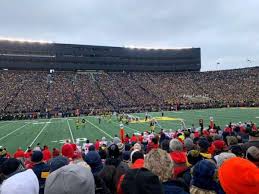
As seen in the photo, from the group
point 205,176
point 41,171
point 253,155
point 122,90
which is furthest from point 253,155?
point 122,90

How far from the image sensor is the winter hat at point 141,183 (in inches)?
96.1

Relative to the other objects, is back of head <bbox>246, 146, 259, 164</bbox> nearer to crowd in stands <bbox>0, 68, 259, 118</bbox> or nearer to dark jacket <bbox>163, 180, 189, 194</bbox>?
dark jacket <bbox>163, 180, 189, 194</bbox>

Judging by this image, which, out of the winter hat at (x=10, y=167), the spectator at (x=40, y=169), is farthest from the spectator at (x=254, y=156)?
the spectator at (x=40, y=169)

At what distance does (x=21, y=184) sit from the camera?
10.9ft

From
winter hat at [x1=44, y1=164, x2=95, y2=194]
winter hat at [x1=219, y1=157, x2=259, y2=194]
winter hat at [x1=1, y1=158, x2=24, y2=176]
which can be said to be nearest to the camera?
winter hat at [x1=44, y1=164, x2=95, y2=194]

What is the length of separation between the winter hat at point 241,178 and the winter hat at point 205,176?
1.62ft

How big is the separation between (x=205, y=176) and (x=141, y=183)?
1.18 m

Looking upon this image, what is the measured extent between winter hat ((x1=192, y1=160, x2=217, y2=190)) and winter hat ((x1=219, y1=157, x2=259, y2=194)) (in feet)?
1.62

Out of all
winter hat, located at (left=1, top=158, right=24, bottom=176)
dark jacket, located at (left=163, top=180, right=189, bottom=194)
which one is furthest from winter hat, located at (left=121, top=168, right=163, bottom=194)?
winter hat, located at (left=1, top=158, right=24, bottom=176)

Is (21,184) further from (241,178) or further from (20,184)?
(241,178)

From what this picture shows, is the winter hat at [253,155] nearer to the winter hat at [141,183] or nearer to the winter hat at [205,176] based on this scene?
the winter hat at [205,176]

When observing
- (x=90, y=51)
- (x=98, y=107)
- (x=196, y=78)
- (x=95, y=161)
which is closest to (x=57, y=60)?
(x=90, y=51)

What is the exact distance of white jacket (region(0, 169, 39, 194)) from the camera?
3.18 m

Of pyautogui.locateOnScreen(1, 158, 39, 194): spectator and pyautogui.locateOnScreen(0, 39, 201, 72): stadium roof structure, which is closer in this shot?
pyautogui.locateOnScreen(1, 158, 39, 194): spectator
